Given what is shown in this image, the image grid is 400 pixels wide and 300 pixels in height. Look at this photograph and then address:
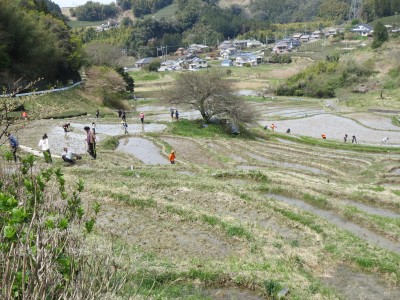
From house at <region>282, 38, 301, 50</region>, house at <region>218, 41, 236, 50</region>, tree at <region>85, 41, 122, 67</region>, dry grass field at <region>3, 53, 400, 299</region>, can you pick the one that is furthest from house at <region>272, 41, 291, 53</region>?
dry grass field at <region>3, 53, 400, 299</region>

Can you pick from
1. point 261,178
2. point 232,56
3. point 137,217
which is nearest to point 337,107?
point 261,178

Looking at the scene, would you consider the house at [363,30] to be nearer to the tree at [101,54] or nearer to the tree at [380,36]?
the tree at [380,36]

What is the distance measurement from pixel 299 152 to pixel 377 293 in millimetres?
23747

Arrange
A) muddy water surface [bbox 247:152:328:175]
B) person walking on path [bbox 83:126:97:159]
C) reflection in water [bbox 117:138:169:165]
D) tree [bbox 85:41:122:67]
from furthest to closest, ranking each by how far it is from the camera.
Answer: tree [bbox 85:41:122:67] → muddy water surface [bbox 247:152:328:175] → reflection in water [bbox 117:138:169:165] → person walking on path [bbox 83:126:97:159]

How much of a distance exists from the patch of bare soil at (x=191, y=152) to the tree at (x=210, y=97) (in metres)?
7.55

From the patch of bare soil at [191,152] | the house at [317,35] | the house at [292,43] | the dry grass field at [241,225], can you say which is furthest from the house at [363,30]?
the patch of bare soil at [191,152]

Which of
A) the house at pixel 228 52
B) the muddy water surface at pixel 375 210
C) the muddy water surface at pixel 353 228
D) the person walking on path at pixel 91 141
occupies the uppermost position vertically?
the house at pixel 228 52

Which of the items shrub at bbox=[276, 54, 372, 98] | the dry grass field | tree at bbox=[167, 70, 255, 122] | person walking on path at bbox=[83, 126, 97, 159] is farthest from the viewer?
shrub at bbox=[276, 54, 372, 98]

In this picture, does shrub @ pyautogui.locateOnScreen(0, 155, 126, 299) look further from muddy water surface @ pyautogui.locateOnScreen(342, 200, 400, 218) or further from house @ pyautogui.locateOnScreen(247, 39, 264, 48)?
house @ pyautogui.locateOnScreen(247, 39, 264, 48)

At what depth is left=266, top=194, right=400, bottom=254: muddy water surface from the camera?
13.7 m

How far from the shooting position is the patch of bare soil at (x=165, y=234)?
1176 centimetres

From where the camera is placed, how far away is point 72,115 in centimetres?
4250

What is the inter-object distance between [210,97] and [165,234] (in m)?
28.9

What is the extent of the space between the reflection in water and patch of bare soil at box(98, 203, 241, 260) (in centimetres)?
1150
